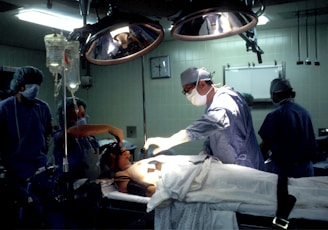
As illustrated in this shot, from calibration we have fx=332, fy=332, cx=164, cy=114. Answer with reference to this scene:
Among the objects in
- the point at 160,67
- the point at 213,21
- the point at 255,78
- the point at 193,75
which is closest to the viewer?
the point at 213,21

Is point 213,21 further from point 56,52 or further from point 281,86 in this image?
point 281,86

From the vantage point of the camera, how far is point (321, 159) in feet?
13.0

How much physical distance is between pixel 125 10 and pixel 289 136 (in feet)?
6.51

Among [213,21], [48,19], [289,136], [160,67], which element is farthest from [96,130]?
[160,67]

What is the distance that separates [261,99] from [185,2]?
3290 millimetres

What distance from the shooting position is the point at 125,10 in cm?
265

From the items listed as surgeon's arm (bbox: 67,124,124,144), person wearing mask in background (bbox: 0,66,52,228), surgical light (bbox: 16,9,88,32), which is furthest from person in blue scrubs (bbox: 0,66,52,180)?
surgeon's arm (bbox: 67,124,124,144)

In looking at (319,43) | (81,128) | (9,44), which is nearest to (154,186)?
(81,128)

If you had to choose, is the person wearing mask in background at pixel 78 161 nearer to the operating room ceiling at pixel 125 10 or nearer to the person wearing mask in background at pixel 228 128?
the person wearing mask in background at pixel 228 128

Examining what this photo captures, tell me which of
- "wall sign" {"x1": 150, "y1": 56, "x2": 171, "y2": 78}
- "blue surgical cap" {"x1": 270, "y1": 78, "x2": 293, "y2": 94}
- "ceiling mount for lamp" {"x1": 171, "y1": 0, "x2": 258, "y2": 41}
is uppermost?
"wall sign" {"x1": 150, "y1": 56, "x2": 171, "y2": 78}

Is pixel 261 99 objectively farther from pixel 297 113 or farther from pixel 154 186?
pixel 154 186

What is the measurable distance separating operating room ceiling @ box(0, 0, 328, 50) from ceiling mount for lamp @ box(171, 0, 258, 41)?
42 centimetres

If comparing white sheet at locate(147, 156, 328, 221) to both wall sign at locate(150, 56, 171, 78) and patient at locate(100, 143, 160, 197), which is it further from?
wall sign at locate(150, 56, 171, 78)

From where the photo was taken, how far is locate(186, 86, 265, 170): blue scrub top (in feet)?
7.83
